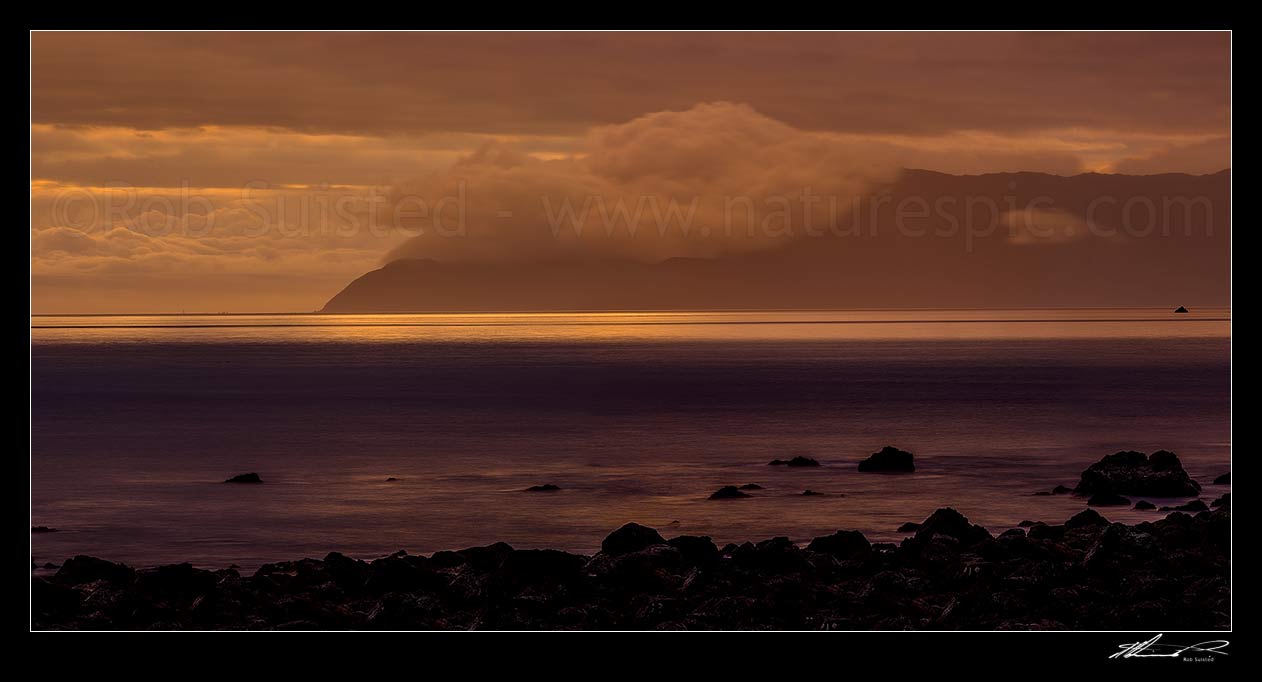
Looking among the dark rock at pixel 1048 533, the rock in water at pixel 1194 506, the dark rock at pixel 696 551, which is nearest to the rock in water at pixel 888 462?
the rock in water at pixel 1194 506

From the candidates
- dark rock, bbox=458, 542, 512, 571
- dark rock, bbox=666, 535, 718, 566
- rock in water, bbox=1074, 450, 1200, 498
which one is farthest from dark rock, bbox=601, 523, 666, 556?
rock in water, bbox=1074, 450, 1200, 498

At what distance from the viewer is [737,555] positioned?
17.1 metres

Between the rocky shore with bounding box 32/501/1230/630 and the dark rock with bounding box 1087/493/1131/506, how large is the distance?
726 centimetres

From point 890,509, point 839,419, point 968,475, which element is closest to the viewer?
point 890,509

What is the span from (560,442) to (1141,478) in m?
21.8

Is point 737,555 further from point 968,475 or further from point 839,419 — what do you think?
point 839,419

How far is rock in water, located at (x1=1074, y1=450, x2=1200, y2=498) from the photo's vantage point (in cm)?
2547

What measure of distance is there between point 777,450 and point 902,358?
63.5 meters

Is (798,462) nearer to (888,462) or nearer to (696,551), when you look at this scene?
(888,462)

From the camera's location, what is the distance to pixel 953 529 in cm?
1856

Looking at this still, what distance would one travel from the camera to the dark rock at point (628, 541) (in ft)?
57.8
